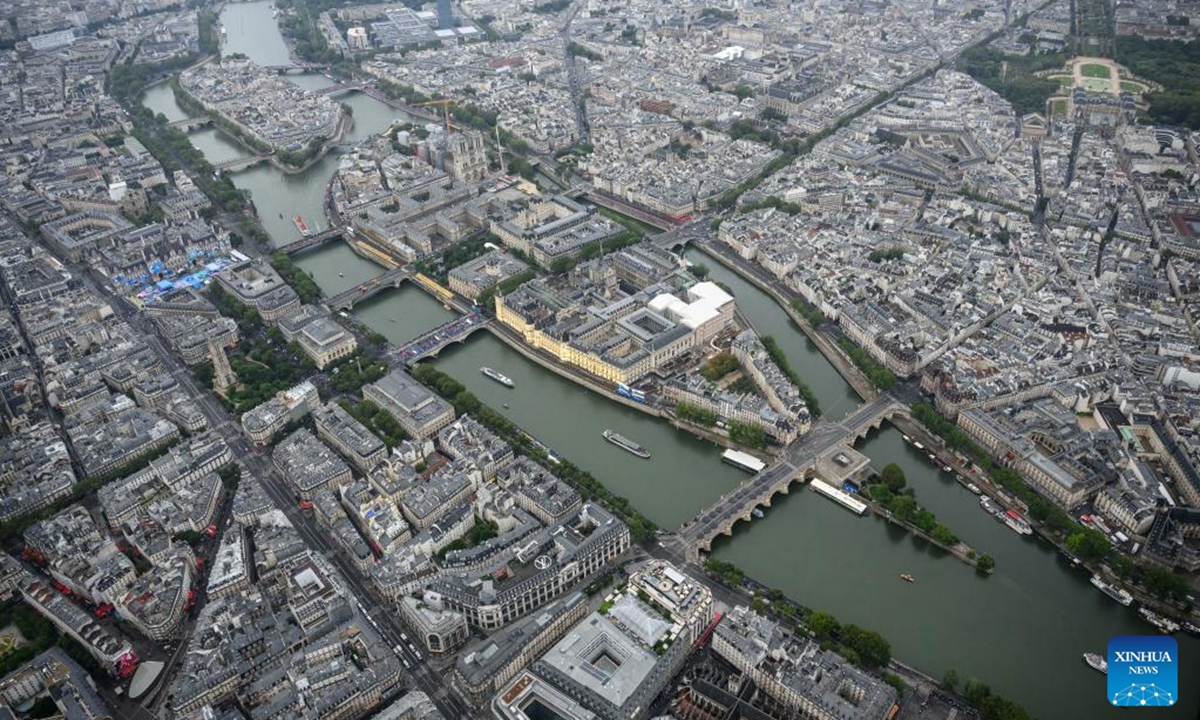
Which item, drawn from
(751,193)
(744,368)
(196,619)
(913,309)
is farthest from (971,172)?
(196,619)

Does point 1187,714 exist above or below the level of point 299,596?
below

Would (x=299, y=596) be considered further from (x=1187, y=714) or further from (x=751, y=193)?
(x=751, y=193)

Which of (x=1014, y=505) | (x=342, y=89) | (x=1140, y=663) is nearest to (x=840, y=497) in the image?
(x=1014, y=505)

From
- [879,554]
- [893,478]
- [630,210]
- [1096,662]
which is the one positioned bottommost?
[879,554]

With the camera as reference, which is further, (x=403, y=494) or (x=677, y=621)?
(x=403, y=494)

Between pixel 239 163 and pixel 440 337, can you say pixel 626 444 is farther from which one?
pixel 239 163

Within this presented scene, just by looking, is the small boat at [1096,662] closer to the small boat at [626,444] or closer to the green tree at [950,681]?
the green tree at [950,681]
